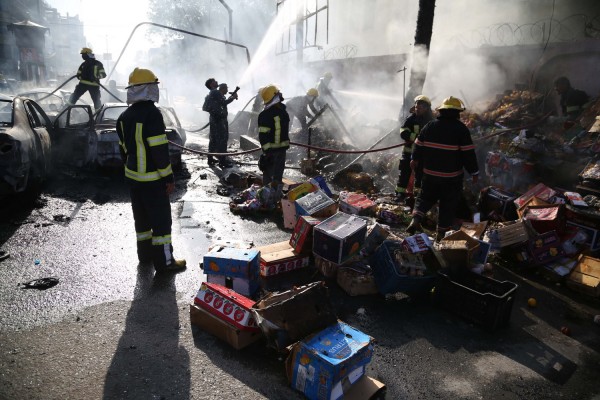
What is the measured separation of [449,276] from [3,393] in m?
3.94

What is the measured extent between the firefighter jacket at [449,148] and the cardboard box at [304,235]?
190 centimetres

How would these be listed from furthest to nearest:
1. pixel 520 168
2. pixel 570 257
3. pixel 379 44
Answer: pixel 379 44
pixel 520 168
pixel 570 257

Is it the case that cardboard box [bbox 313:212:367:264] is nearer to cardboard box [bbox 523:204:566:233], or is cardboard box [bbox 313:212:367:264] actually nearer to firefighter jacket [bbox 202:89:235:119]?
cardboard box [bbox 523:204:566:233]

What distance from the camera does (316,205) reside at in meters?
5.68

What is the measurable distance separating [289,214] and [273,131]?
1.60 metres

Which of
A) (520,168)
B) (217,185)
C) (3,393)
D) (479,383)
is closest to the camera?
(3,393)

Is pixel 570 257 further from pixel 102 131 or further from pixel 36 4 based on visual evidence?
pixel 36 4

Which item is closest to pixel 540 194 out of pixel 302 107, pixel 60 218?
pixel 60 218

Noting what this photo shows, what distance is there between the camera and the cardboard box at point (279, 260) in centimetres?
450

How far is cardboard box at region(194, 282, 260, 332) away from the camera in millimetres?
3270

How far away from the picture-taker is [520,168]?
7.30 metres

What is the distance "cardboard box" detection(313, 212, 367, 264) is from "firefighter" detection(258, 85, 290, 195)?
2.66 meters

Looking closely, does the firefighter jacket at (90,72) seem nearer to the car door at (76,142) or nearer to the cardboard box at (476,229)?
the car door at (76,142)

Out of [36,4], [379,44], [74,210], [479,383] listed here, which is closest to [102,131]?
[74,210]
